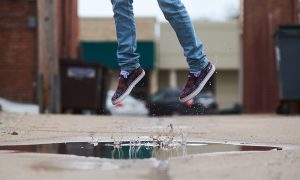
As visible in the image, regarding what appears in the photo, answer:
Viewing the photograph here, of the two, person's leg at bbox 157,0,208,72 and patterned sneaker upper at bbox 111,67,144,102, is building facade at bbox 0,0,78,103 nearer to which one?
patterned sneaker upper at bbox 111,67,144,102

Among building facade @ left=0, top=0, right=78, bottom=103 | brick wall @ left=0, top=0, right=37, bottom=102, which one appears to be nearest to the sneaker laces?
building facade @ left=0, top=0, right=78, bottom=103

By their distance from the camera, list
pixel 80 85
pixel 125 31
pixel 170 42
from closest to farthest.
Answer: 1. pixel 125 31
2. pixel 80 85
3. pixel 170 42

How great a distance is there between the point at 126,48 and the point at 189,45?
472 millimetres

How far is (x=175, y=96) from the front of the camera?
77.9 ft

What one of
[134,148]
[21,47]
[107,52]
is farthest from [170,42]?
[134,148]

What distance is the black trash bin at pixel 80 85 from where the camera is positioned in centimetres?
1203

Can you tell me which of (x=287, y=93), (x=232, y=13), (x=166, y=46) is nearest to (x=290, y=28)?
(x=287, y=93)

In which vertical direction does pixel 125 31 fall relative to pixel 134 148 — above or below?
above

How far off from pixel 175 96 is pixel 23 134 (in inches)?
752

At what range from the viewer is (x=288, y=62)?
35.4 ft

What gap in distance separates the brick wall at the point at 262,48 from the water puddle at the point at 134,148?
9.41m

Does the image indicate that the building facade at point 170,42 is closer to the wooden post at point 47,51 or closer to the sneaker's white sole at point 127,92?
the wooden post at point 47,51

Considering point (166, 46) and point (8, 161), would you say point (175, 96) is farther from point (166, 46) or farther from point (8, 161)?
point (8, 161)

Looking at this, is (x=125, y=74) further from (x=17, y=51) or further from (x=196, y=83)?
(x=17, y=51)
